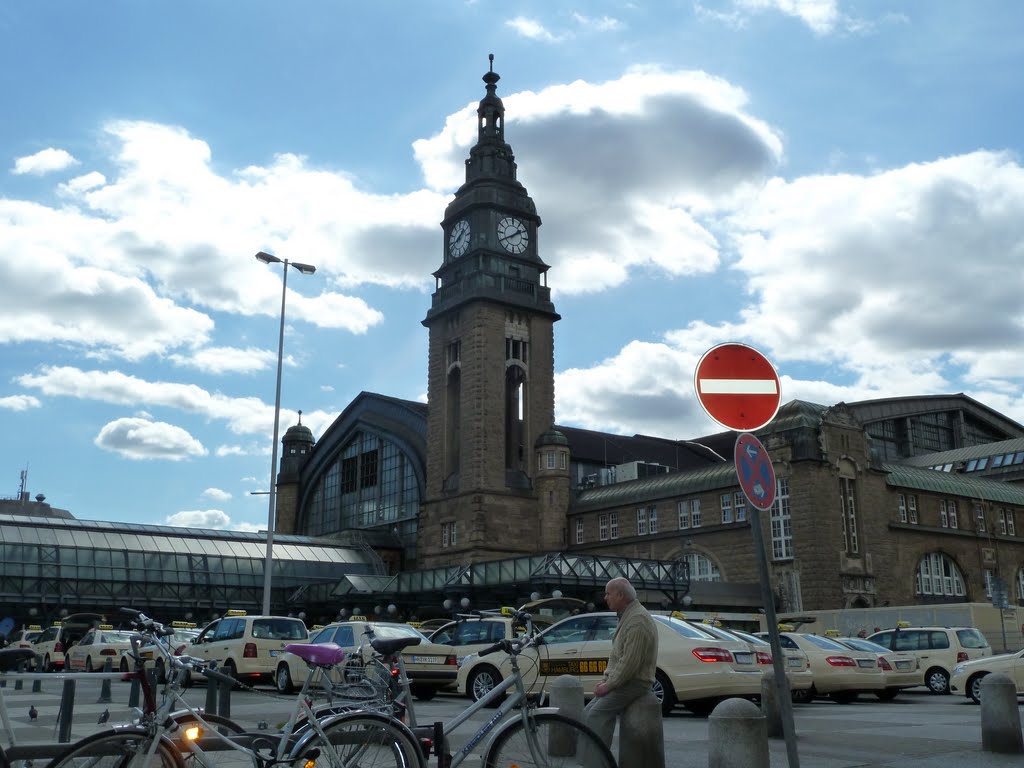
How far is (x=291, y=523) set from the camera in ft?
280

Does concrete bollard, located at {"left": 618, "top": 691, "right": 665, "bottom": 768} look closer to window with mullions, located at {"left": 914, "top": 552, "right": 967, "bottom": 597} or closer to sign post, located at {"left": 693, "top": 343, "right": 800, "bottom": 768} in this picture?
sign post, located at {"left": 693, "top": 343, "right": 800, "bottom": 768}

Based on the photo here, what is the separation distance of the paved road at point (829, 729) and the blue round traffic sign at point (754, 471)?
3759mm

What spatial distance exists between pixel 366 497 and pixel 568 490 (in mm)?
19479

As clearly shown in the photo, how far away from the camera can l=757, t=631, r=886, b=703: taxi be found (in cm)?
2177

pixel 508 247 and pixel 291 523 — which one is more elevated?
pixel 508 247

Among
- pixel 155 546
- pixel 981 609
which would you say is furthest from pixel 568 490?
pixel 981 609

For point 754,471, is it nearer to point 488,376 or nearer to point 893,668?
point 893,668

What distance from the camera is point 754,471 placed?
7723 mm

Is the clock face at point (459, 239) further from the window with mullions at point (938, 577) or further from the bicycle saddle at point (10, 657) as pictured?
the bicycle saddle at point (10, 657)

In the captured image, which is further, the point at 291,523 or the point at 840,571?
the point at 291,523

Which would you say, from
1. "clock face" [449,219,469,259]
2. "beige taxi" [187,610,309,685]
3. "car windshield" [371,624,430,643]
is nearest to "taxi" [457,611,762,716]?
"car windshield" [371,624,430,643]

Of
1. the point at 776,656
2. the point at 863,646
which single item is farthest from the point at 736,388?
the point at 863,646

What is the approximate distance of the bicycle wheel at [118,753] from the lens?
6.62m

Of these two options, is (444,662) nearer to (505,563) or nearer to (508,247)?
(505,563)
